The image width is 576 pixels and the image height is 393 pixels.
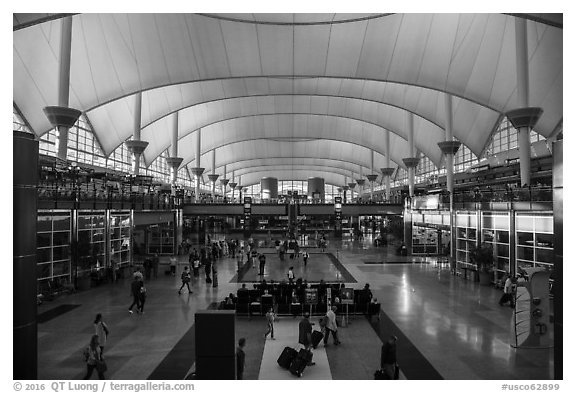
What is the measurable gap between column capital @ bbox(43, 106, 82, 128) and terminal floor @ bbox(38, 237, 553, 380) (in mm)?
8807

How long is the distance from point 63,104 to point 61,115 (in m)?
0.70

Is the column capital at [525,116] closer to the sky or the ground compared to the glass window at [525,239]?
closer to the sky

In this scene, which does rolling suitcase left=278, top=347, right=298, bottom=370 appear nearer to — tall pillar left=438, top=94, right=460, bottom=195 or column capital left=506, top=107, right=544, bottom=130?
column capital left=506, top=107, right=544, bottom=130

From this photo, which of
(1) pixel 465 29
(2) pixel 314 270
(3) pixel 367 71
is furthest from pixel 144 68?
(1) pixel 465 29

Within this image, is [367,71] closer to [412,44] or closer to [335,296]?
[412,44]

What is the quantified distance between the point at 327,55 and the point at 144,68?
13.1m

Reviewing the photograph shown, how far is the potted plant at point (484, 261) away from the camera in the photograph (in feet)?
65.0

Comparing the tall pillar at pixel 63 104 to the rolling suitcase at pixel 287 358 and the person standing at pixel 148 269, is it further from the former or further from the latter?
the rolling suitcase at pixel 287 358

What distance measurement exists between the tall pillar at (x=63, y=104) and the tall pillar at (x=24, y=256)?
1675 centimetres

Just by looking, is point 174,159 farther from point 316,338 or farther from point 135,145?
point 316,338

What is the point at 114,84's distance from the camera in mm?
31953

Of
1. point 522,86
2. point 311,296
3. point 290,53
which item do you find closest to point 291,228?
point 290,53

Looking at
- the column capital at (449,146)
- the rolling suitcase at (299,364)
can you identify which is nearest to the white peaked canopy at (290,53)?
the column capital at (449,146)

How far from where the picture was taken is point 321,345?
10.8 metres
